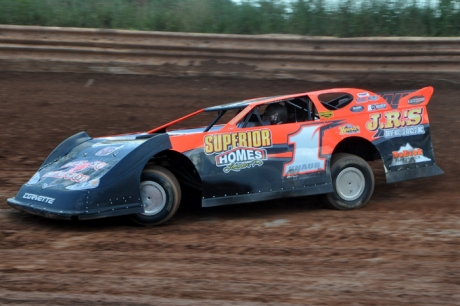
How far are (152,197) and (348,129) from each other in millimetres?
2442

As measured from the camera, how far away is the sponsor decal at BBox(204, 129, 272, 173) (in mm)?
6645

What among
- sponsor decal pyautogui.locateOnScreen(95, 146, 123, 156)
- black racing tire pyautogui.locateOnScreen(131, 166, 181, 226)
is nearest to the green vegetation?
sponsor decal pyautogui.locateOnScreen(95, 146, 123, 156)

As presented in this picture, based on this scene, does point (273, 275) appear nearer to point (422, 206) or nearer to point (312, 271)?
point (312, 271)

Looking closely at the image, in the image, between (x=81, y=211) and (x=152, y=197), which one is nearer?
(x=81, y=211)

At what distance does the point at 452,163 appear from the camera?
29.9 ft

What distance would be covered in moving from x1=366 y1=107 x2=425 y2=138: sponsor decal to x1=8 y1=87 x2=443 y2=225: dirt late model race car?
0.01m

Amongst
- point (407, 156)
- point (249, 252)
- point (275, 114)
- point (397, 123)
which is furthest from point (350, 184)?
point (249, 252)

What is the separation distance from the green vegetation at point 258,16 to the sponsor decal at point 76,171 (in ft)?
26.0

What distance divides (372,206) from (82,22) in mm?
9109

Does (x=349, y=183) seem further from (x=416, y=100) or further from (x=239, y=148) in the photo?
(x=239, y=148)

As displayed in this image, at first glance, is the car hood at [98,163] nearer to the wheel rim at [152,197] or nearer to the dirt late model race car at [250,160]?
the dirt late model race car at [250,160]

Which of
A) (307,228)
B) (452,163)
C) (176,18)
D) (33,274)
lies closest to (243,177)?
(307,228)

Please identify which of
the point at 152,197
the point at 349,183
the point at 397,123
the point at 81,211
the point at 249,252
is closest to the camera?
the point at 249,252

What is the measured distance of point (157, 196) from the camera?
6531 mm
